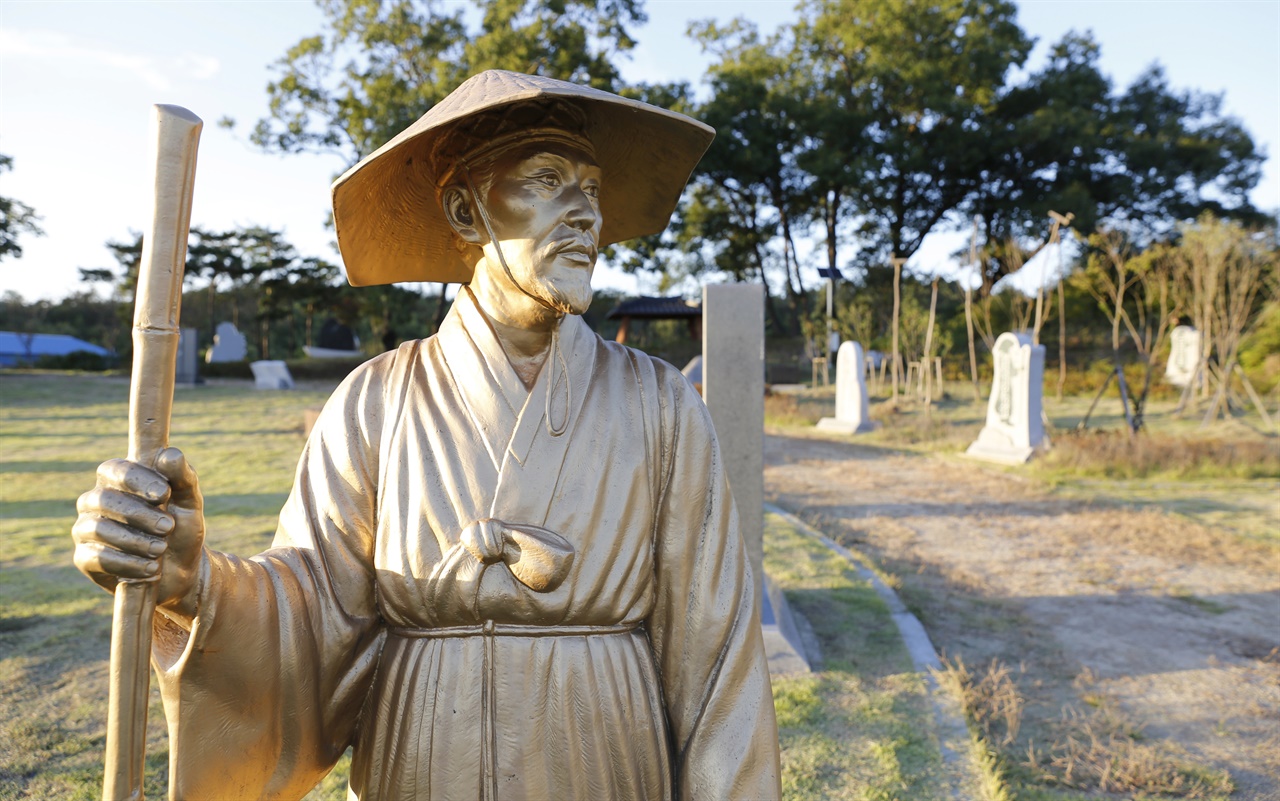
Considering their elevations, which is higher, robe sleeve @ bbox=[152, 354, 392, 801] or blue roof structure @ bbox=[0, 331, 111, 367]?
blue roof structure @ bbox=[0, 331, 111, 367]

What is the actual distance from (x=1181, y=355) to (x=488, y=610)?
87.6 ft

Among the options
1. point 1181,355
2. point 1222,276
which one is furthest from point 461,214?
point 1181,355

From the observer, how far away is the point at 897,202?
30.2 m

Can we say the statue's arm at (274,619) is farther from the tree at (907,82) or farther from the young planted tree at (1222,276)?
the tree at (907,82)

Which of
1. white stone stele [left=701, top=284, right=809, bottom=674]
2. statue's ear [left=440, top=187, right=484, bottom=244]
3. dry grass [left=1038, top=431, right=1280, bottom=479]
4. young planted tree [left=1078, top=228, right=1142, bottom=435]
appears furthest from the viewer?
young planted tree [left=1078, top=228, right=1142, bottom=435]

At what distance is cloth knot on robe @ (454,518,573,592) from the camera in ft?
4.22

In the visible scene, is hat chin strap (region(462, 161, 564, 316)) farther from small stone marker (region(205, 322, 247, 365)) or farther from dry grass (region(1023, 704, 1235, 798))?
small stone marker (region(205, 322, 247, 365))

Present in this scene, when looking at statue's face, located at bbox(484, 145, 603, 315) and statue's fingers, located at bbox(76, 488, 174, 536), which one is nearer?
statue's fingers, located at bbox(76, 488, 174, 536)

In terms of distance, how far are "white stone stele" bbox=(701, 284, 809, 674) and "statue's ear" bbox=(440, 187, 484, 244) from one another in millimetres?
3334

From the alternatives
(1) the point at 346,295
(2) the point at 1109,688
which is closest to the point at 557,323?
(2) the point at 1109,688

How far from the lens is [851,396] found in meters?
15.8

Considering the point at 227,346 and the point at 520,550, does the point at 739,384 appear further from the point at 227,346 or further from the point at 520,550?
the point at 227,346

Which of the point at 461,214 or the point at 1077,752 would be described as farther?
the point at 1077,752

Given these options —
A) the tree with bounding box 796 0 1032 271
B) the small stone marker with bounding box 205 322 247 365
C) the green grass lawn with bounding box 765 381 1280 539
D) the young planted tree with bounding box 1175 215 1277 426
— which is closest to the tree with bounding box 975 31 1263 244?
the tree with bounding box 796 0 1032 271
